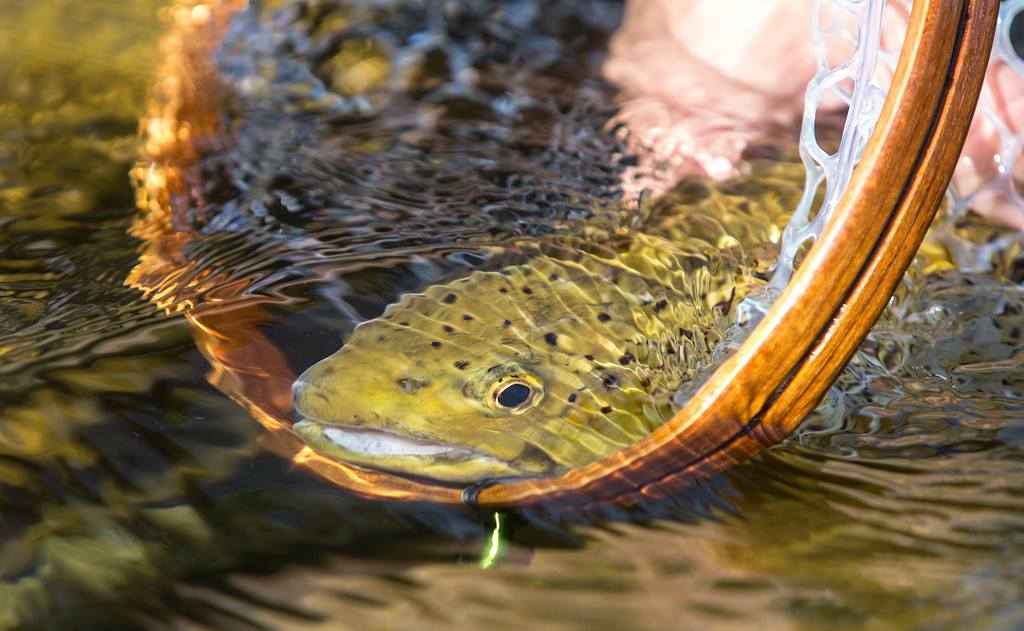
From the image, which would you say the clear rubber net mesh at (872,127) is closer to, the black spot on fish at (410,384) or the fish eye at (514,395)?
the fish eye at (514,395)

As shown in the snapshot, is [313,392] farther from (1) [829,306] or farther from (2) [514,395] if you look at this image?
(1) [829,306]

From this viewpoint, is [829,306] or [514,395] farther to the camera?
[514,395]

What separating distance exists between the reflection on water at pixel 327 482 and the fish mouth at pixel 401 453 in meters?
0.04

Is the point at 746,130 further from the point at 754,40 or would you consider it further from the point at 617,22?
the point at 617,22

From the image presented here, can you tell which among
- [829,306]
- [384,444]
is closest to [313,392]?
[384,444]

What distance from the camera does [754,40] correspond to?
1.70m

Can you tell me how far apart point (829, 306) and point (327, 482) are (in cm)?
52

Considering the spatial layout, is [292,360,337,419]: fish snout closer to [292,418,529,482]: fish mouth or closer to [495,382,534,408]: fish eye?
[292,418,529,482]: fish mouth

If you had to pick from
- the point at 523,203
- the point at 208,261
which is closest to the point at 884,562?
the point at 523,203

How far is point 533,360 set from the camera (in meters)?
1.01

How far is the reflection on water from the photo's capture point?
769mm

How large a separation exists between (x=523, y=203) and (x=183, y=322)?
59cm

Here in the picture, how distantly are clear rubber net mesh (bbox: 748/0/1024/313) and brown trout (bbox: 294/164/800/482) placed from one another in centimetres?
13

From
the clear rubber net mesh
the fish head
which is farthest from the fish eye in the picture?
the clear rubber net mesh
